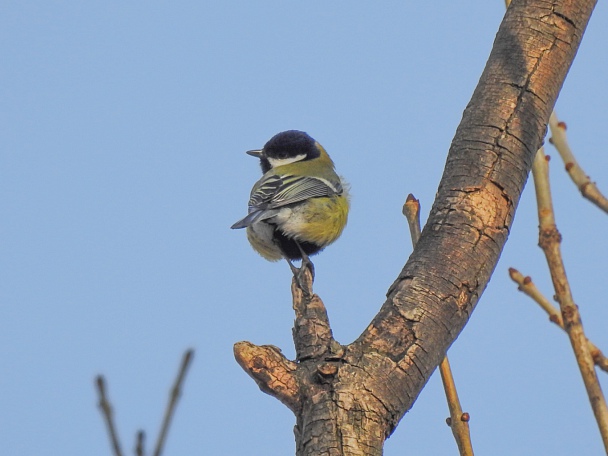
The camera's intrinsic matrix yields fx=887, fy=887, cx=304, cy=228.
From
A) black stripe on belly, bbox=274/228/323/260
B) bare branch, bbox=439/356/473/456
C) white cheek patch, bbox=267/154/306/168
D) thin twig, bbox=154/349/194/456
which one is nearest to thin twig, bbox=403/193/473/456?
bare branch, bbox=439/356/473/456

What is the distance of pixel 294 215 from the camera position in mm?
5766

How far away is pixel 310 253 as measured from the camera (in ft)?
19.4

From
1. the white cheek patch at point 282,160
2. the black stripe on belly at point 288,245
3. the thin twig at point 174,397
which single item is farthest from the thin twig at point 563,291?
the white cheek patch at point 282,160

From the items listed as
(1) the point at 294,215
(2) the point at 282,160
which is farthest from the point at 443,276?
(2) the point at 282,160

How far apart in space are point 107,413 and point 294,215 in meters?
4.34

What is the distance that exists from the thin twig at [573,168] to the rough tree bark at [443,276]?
0.23 ft

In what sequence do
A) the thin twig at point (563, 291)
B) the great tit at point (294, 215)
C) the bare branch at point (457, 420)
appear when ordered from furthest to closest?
the great tit at point (294, 215) → the bare branch at point (457, 420) → the thin twig at point (563, 291)

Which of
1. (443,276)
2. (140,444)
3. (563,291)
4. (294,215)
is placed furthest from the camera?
(294,215)

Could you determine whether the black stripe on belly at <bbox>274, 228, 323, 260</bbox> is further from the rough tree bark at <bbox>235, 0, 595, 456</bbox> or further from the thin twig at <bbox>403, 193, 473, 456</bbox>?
the thin twig at <bbox>403, 193, 473, 456</bbox>

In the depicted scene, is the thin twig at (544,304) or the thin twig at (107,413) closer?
the thin twig at (107,413)

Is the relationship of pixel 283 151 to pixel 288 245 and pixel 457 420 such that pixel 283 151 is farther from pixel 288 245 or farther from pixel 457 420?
pixel 457 420

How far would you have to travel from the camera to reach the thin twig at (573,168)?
2.97 m

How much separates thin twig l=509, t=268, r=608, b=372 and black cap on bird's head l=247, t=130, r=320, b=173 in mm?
4069

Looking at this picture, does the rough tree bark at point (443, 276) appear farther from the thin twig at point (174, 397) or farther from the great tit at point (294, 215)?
the great tit at point (294, 215)
